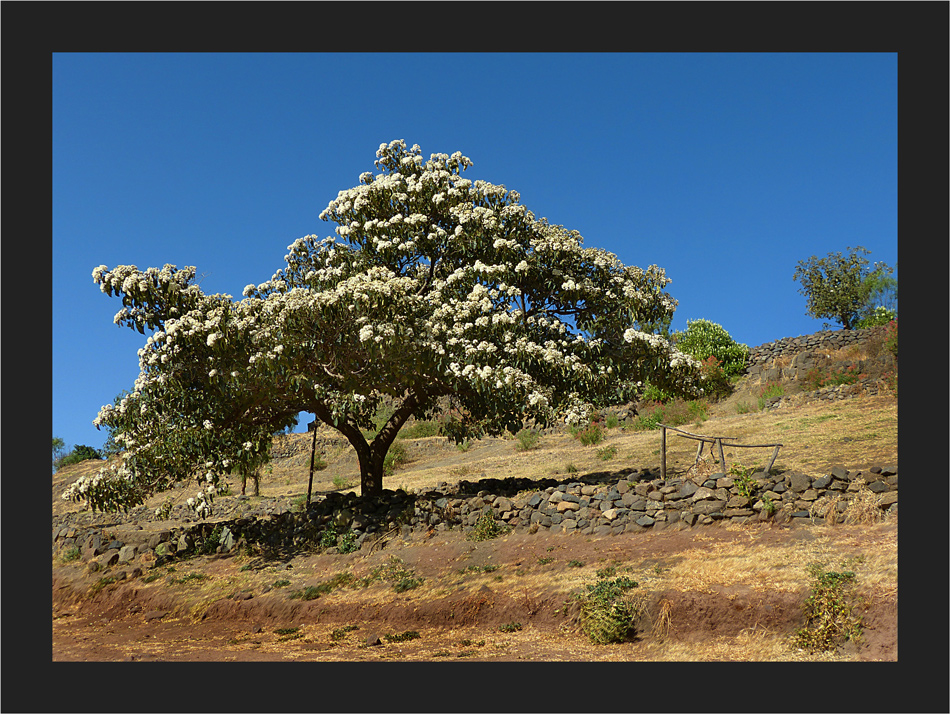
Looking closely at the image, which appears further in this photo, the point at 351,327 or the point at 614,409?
the point at 614,409

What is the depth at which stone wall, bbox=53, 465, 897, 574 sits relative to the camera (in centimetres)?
1236

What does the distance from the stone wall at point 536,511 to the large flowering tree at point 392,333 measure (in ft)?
5.67

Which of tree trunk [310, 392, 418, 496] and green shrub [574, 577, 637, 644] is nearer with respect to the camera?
green shrub [574, 577, 637, 644]

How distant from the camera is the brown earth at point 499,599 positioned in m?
8.93

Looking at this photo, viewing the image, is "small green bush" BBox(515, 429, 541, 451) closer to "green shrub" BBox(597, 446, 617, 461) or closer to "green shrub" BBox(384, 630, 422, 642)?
"green shrub" BBox(597, 446, 617, 461)

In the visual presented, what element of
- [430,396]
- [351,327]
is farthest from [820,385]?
[351,327]

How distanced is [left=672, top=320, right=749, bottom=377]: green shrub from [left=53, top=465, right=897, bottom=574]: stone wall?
20.0 m

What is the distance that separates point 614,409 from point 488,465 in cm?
1067

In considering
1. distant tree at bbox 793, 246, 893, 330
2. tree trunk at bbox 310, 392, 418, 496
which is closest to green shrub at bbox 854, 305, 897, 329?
distant tree at bbox 793, 246, 893, 330

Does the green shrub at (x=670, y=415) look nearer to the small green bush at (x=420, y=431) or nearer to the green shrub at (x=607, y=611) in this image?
the small green bush at (x=420, y=431)

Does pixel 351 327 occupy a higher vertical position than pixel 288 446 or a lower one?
higher

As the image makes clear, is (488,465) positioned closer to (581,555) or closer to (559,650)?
(581,555)

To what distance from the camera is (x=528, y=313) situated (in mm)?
15766
